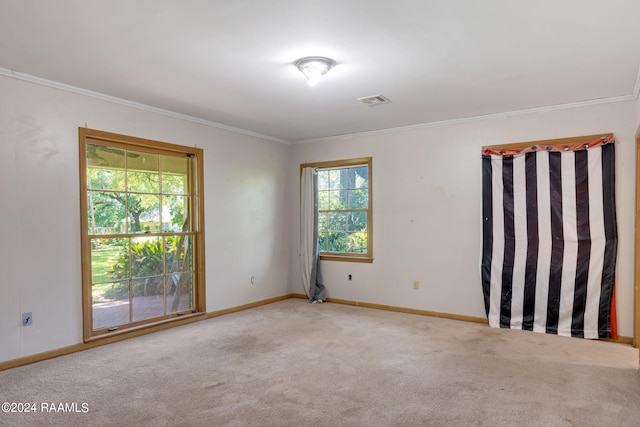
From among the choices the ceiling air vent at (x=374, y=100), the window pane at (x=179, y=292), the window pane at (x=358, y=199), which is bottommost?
the window pane at (x=179, y=292)

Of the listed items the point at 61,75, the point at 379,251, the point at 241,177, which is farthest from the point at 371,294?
the point at 61,75

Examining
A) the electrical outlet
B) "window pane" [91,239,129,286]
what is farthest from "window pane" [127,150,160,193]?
the electrical outlet

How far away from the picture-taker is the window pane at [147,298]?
4.25 meters

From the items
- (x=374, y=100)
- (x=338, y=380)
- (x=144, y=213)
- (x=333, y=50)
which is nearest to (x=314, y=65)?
(x=333, y=50)

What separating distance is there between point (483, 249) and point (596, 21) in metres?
2.72

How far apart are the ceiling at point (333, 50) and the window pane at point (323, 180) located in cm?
176

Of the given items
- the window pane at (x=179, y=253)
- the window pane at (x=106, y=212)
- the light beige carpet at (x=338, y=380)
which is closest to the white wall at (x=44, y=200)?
the window pane at (x=106, y=212)

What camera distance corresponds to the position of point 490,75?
335 cm

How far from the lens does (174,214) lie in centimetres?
467

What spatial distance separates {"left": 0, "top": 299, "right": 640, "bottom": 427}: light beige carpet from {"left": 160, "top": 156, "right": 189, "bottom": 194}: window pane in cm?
158

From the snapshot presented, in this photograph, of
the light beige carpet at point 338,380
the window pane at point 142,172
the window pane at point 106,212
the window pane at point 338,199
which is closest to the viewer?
the light beige carpet at point 338,380

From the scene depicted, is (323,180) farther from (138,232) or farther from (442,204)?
(138,232)

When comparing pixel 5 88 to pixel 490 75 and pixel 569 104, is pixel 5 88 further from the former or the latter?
pixel 569 104

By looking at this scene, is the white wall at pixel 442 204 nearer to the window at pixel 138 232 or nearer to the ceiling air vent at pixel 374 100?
the ceiling air vent at pixel 374 100
